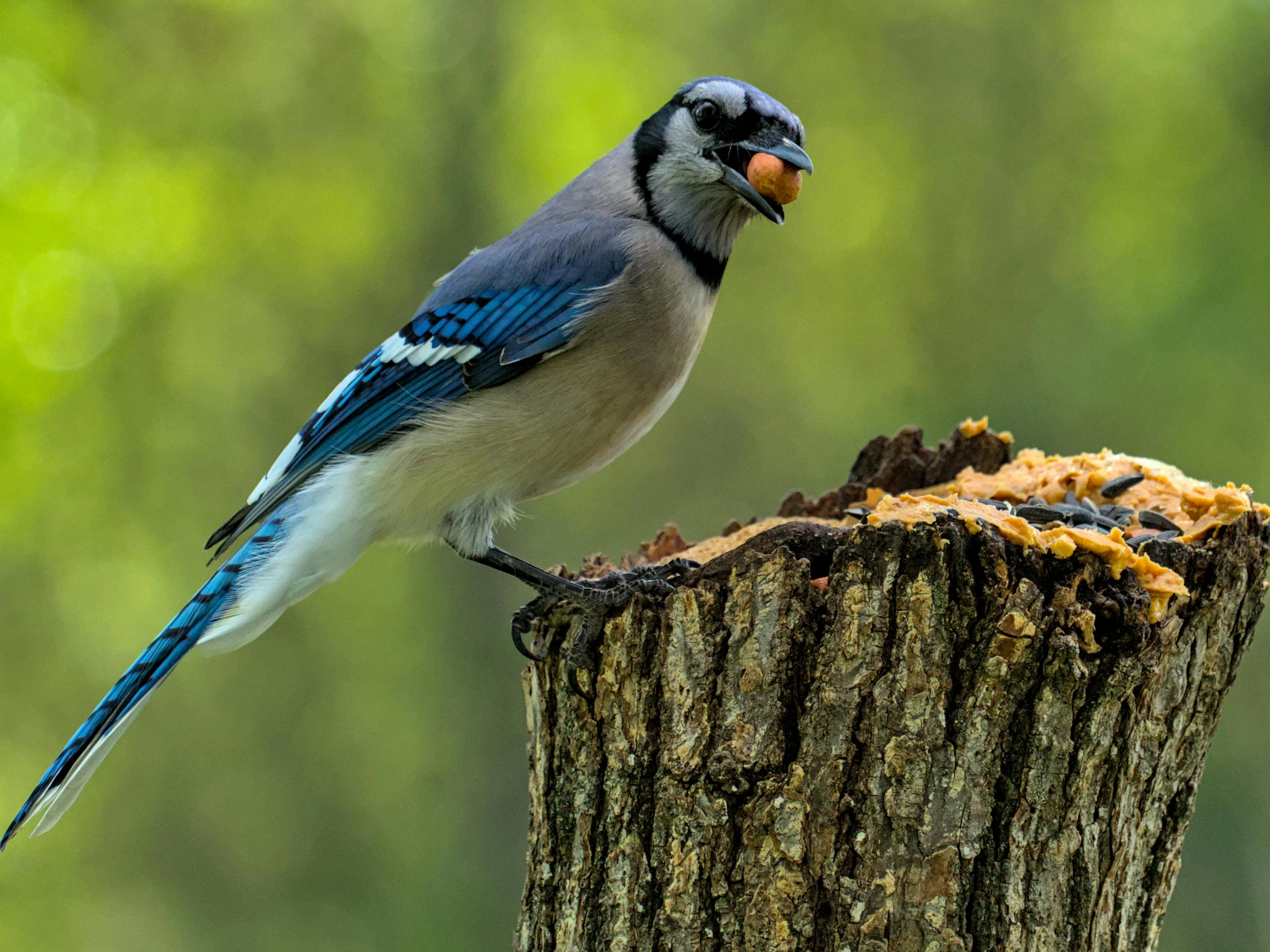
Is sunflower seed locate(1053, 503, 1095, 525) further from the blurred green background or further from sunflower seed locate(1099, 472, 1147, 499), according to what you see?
the blurred green background

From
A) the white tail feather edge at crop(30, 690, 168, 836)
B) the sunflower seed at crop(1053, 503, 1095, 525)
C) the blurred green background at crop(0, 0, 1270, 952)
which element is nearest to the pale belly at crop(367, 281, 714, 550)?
the white tail feather edge at crop(30, 690, 168, 836)

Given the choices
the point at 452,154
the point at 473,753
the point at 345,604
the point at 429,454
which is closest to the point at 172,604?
the point at 345,604

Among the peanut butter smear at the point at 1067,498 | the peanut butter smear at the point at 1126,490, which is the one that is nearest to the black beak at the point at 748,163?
the peanut butter smear at the point at 1067,498

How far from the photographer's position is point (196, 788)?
21.9ft

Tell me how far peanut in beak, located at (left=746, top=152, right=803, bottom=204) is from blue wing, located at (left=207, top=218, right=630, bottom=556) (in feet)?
1.27

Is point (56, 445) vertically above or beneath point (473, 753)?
above

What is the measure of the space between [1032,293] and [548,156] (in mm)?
2996

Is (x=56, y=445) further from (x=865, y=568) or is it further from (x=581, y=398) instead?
(x=865, y=568)

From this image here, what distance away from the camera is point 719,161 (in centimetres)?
264

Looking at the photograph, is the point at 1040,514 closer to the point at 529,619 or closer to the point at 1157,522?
the point at 1157,522

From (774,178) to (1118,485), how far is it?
1.14 metres

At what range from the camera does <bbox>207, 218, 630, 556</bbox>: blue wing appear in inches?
103

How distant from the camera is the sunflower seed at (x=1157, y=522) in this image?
7.62 ft

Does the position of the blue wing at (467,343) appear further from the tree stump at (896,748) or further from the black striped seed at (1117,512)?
the black striped seed at (1117,512)
